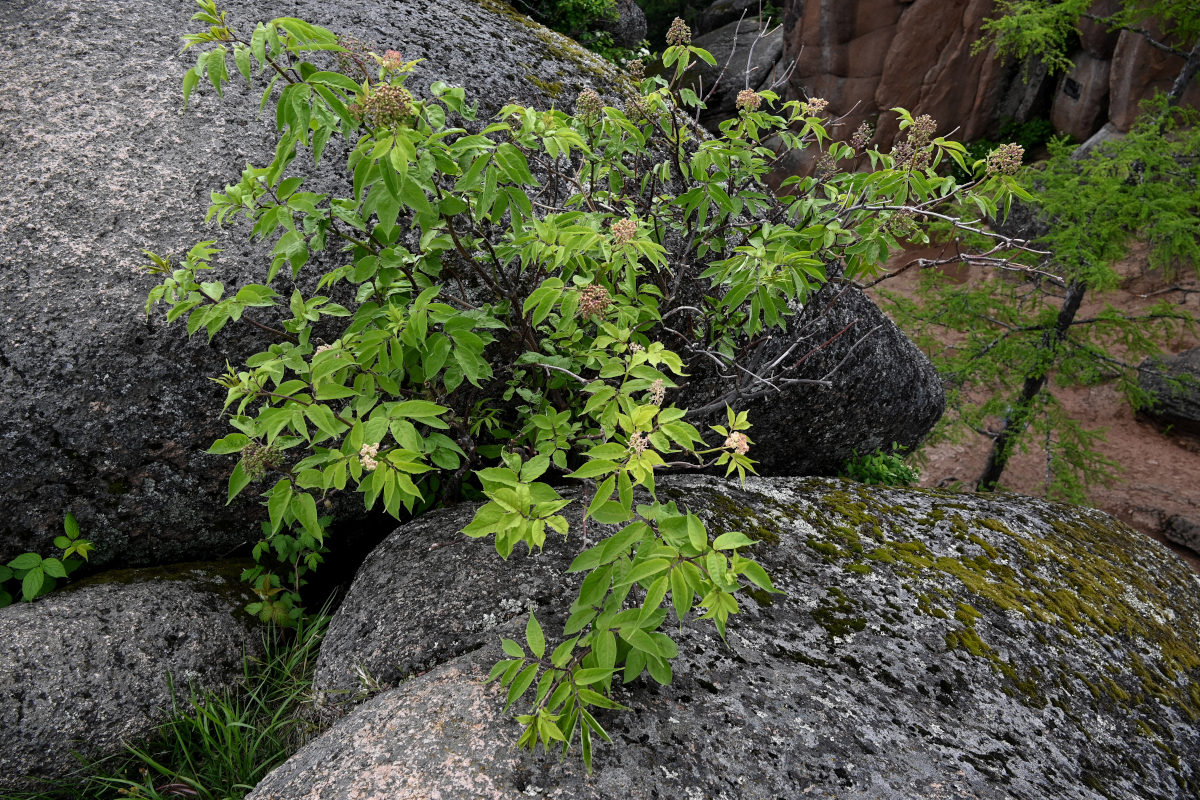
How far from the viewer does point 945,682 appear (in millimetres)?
2398

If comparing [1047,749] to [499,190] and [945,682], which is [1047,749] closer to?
[945,682]

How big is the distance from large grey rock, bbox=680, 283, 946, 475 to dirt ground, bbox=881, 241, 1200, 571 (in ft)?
19.3

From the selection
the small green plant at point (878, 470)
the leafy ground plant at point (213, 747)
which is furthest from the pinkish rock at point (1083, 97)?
the leafy ground plant at point (213, 747)

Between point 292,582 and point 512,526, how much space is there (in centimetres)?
251

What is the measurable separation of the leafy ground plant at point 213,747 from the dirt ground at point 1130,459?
32.3ft

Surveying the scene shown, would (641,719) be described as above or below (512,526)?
below

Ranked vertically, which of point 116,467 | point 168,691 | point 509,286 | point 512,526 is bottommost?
point 168,691

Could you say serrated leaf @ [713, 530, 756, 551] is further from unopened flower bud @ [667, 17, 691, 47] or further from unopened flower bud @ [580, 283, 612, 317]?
unopened flower bud @ [667, 17, 691, 47]

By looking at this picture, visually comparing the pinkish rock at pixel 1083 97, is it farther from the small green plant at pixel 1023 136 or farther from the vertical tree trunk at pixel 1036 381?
the vertical tree trunk at pixel 1036 381

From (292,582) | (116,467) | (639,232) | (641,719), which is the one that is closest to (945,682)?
(641,719)

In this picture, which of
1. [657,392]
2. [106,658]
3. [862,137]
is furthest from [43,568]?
[862,137]

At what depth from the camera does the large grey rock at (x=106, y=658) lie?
2.68m

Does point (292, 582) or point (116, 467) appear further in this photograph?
point (292, 582)

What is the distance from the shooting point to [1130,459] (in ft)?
39.1
